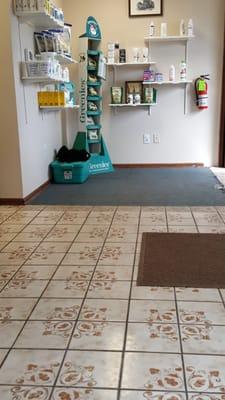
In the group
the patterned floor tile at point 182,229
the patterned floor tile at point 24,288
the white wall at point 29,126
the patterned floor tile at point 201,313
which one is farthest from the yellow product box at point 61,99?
the patterned floor tile at point 201,313

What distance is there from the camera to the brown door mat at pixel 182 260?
238 centimetres

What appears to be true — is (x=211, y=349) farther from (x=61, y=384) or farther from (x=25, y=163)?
(x=25, y=163)

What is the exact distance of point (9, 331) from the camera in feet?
6.23

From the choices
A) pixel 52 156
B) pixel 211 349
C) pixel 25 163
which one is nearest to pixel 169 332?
pixel 211 349

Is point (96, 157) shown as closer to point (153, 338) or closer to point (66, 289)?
point (66, 289)

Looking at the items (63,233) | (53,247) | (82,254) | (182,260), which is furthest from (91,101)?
(182,260)

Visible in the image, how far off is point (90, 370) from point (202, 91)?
510 centimetres

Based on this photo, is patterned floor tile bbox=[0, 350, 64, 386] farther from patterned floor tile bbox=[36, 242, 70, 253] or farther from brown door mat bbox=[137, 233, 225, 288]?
patterned floor tile bbox=[36, 242, 70, 253]

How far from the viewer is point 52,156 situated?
5.56 metres

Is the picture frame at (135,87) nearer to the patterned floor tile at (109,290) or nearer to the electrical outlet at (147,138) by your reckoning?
the electrical outlet at (147,138)

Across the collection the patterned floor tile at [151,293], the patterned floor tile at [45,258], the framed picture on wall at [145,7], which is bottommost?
the patterned floor tile at [45,258]

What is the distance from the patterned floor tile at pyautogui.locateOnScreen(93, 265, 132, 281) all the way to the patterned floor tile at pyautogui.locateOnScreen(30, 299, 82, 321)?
308 mm

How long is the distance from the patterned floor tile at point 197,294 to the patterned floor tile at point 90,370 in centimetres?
62

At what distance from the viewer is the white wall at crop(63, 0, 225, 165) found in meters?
5.89
